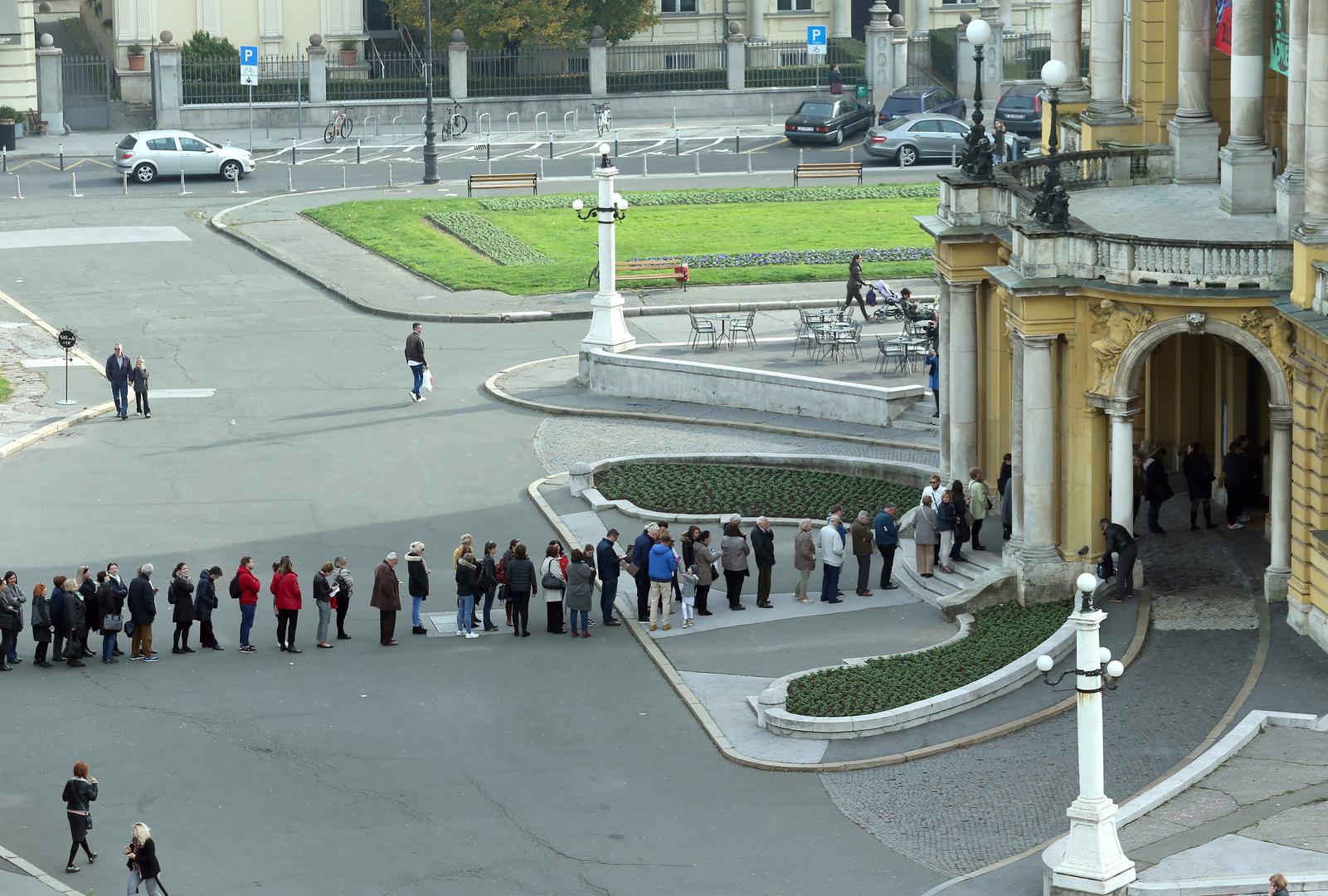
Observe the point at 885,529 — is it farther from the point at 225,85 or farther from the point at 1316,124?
the point at 225,85

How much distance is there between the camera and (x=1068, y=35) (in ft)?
127

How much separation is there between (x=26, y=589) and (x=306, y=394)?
12077 mm

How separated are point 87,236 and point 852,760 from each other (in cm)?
3689

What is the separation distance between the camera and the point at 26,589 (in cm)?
3134

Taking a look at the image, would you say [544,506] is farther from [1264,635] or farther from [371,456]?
[1264,635]

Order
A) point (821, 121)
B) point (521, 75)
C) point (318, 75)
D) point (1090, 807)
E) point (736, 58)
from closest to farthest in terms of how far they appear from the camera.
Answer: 1. point (1090, 807)
2. point (821, 121)
3. point (318, 75)
4. point (736, 58)
5. point (521, 75)

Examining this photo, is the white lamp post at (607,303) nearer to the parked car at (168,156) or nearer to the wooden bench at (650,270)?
the wooden bench at (650,270)

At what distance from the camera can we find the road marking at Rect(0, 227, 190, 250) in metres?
56.4

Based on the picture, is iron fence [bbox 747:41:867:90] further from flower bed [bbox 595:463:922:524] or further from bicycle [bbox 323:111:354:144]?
flower bed [bbox 595:463:922:524]

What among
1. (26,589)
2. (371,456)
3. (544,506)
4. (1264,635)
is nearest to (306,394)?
(371,456)

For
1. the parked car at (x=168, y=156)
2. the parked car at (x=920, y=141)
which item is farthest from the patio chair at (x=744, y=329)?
the parked car at (x=168, y=156)

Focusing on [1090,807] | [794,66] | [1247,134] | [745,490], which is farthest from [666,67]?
[1090,807]

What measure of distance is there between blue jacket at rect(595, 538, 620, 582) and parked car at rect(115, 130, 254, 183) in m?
38.4

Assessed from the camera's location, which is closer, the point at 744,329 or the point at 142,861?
the point at 142,861
